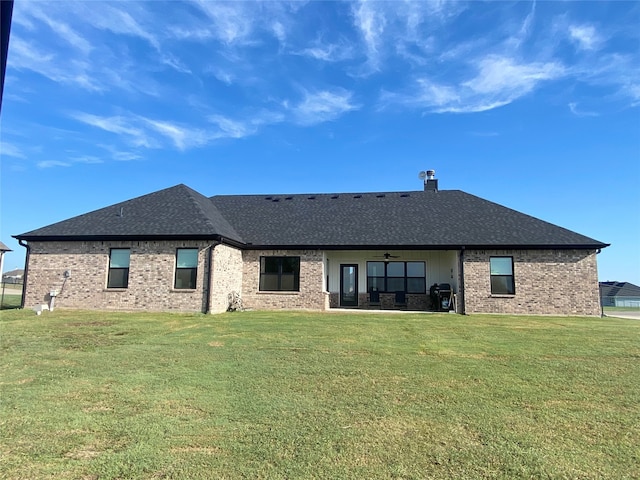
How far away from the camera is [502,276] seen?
1597 cm

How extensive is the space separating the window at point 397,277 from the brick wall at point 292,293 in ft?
9.25

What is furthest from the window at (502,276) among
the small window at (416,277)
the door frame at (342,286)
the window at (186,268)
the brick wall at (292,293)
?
the window at (186,268)

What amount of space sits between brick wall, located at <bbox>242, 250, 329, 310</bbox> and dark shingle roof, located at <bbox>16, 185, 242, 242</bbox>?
1.52 m

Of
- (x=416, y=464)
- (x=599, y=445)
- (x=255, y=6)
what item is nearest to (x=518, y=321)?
(x=599, y=445)

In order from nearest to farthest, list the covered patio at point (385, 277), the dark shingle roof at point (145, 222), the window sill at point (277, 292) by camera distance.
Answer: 1. the dark shingle roof at point (145, 222)
2. the window sill at point (277, 292)
3. the covered patio at point (385, 277)

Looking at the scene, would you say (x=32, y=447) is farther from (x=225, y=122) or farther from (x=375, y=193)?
(x=375, y=193)

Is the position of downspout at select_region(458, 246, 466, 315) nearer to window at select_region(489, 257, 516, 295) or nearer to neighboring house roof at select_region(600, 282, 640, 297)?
window at select_region(489, 257, 516, 295)

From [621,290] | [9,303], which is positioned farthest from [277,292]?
[621,290]

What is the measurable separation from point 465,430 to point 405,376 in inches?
78.3

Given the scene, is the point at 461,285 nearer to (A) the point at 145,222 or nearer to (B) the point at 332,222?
(B) the point at 332,222

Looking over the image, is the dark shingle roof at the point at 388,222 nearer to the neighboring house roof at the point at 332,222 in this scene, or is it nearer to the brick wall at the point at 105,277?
the neighboring house roof at the point at 332,222

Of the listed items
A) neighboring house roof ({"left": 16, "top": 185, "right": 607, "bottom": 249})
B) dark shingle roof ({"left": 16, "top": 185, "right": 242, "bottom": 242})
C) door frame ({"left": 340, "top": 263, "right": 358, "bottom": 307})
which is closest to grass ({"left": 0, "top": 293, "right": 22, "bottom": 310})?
dark shingle roof ({"left": 16, "top": 185, "right": 242, "bottom": 242})

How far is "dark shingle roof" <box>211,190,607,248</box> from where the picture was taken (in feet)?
53.9

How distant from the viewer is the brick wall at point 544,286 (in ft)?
50.4
